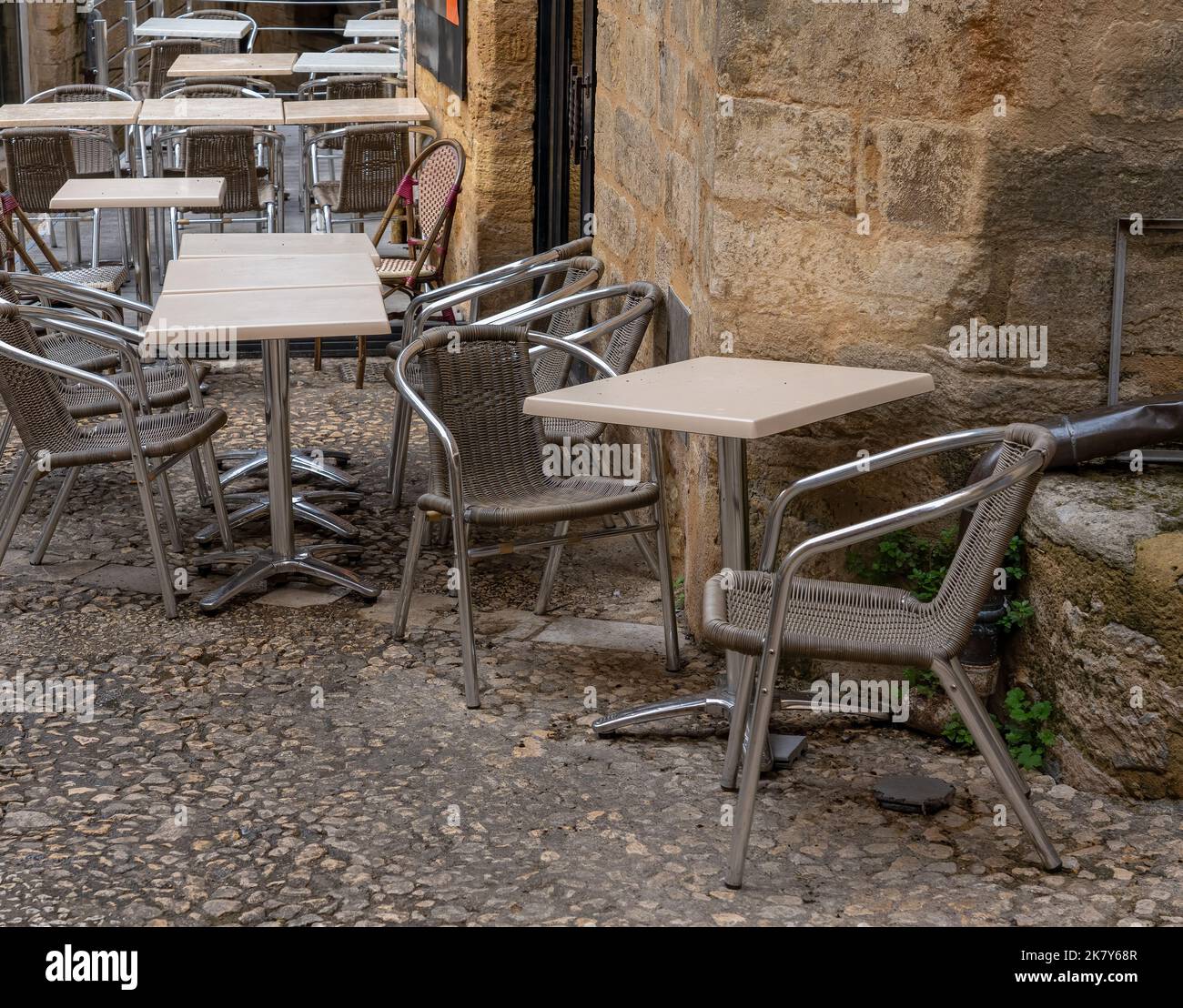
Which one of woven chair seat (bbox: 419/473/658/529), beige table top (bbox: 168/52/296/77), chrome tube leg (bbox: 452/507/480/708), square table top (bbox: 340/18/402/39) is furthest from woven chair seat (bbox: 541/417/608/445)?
square table top (bbox: 340/18/402/39)

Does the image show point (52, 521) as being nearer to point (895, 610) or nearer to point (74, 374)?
point (74, 374)

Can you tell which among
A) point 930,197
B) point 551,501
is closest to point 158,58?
point 551,501

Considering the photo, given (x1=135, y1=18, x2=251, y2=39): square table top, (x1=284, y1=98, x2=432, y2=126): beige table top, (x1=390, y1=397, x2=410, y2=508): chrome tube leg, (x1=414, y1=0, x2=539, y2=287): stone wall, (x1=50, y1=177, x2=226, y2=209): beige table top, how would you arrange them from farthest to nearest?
(x1=135, y1=18, x2=251, y2=39): square table top < (x1=284, y1=98, x2=432, y2=126): beige table top < (x1=414, y1=0, x2=539, y2=287): stone wall < (x1=50, y1=177, x2=226, y2=209): beige table top < (x1=390, y1=397, x2=410, y2=508): chrome tube leg

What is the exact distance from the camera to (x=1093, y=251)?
3844 mm

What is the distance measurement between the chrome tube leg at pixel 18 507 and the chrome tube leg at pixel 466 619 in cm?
141

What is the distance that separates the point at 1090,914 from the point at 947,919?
282 mm

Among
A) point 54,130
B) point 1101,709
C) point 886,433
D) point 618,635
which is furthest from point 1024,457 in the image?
point 54,130

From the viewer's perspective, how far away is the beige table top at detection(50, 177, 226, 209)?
22.6 ft

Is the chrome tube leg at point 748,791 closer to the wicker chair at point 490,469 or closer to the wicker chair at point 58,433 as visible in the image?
the wicker chair at point 490,469

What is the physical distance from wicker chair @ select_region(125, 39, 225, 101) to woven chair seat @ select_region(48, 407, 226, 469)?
7.03 m

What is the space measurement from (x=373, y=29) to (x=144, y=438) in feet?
32.2

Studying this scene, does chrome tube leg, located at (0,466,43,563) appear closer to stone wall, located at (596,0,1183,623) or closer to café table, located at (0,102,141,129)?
stone wall, located at (596,0,1183,623)

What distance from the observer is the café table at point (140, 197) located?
22.6 feet

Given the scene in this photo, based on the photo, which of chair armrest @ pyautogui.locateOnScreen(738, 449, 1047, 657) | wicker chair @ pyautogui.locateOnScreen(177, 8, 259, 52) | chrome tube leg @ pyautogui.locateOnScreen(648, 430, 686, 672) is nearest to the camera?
chair armrest @ pyautogui.locateOnScreen(738, 449, 1047, 657)
